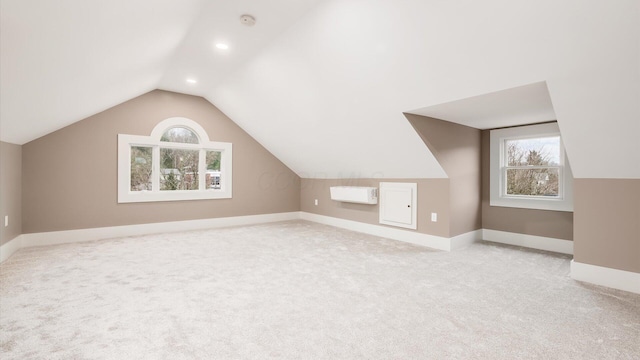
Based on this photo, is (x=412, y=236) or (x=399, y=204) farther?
(x=399, y=204)

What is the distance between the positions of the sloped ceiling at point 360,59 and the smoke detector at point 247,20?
0.07 metres

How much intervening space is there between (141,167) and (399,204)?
4.45 m

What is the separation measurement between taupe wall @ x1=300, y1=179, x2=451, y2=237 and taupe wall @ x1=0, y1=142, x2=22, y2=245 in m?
4.72

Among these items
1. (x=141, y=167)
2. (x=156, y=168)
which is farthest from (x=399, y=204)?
(x=141, y=167)

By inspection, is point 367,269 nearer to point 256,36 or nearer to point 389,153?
point 389,153

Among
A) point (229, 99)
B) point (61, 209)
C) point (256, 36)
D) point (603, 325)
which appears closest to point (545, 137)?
point (603, 325)

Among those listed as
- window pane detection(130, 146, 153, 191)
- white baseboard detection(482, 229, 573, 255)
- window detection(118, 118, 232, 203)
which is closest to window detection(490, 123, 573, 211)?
white baseboard detection(482, 229, 573, 255)

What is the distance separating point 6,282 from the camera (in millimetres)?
2773

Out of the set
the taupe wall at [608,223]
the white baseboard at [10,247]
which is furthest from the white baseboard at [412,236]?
the white baseboard at [10,247]

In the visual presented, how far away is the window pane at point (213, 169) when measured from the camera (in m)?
5.89

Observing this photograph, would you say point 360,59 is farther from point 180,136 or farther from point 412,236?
point 180,136

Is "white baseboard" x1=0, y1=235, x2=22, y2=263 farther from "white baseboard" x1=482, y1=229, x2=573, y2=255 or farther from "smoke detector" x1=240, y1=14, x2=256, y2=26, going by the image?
"white baseboard" x1=482, y1=229, x2=573, y2=255

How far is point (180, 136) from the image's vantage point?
5527 millimetres

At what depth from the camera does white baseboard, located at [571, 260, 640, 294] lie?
105 inches
